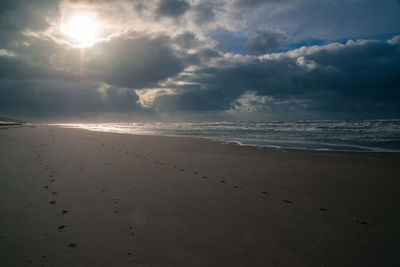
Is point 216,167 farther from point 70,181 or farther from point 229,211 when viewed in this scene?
point 70,181

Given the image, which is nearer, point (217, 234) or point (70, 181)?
point (217, 234)

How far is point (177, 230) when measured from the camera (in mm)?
3963

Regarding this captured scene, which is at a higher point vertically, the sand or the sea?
the sea

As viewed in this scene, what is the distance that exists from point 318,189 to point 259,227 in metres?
3.38

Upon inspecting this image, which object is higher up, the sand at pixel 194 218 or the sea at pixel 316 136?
the sea at pixel 316 136

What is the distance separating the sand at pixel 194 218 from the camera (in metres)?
3.24

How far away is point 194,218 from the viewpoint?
4.48m

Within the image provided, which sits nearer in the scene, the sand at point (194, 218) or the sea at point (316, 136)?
the sand at point (194, 218)

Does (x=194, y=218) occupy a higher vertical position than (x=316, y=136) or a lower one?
lower

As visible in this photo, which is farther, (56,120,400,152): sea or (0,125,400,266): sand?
(56,120,400,152): sea

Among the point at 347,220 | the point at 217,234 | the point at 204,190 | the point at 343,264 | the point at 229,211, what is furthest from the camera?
the point at 204,190

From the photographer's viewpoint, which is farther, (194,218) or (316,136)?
(316,136)

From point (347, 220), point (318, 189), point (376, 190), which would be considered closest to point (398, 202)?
point (376, 190)

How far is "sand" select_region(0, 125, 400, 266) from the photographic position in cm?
324
